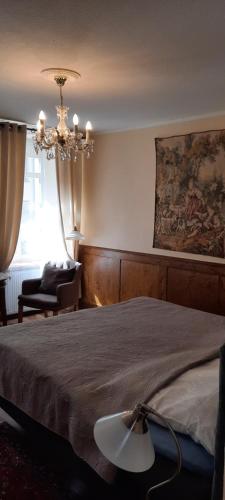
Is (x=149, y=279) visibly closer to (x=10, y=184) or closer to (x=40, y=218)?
(x=40, y=218)

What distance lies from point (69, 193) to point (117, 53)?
303 cm

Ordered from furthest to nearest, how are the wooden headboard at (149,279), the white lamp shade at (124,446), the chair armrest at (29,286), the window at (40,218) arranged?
the window at (40,218) < the chair armrest at (29,286) < the wooden headboard at (149,279) < the white lamp shade at (124,446)

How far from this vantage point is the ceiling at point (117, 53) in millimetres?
1809

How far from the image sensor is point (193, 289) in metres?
4.19

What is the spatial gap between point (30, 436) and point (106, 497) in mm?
858

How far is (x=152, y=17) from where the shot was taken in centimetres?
186

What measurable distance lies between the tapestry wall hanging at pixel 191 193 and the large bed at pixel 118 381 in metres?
1.19

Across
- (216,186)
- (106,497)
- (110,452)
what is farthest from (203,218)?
(110,452)

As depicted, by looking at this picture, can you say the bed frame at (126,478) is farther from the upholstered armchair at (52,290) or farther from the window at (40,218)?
the window at (40,218)

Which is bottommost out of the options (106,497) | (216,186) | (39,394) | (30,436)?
(30,436)

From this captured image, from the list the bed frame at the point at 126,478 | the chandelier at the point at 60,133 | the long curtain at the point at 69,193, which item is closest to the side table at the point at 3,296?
the long curtain at the point at 69,193

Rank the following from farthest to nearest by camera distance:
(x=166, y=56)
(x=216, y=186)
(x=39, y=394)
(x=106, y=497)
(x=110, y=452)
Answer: (x=216, y=186), (x=166, y=56), (x=39, y=394), (x=106, y=497), (x=110, y=452)

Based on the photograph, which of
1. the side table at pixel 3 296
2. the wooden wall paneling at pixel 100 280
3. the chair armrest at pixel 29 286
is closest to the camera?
the side table at pixel 3 296

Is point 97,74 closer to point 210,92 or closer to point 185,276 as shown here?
point 210,92
